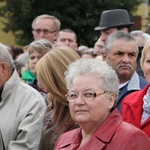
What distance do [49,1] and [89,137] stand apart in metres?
27.7

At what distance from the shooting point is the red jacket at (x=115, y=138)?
3652 millimetres

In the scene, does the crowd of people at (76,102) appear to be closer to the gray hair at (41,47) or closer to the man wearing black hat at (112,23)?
the gray hair at (41,47)

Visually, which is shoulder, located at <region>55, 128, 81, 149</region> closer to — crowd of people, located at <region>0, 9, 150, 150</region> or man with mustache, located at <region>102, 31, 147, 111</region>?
crowd of people, located at <region>0, 9, 150, 150</region>

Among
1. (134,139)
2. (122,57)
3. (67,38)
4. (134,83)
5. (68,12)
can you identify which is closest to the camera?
(134,139)

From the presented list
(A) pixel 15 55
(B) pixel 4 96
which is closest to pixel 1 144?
(B) pixel 4 96

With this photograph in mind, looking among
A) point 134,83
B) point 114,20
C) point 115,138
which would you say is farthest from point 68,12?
point 115,138

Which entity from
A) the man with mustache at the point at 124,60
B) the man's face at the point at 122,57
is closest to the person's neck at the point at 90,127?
the man with mustache at the point at 124,60

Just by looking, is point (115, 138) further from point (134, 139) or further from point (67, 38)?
point (67, 38)

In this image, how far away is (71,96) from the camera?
3920 millimetres

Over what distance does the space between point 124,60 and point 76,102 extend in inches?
69.3

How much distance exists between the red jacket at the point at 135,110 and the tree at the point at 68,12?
25445 mm

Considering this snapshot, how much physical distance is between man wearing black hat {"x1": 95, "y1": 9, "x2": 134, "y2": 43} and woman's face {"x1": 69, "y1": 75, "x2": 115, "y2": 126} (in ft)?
10.8

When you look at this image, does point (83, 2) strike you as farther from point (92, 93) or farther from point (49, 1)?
point (92, 93)

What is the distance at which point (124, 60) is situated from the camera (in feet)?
18.1
